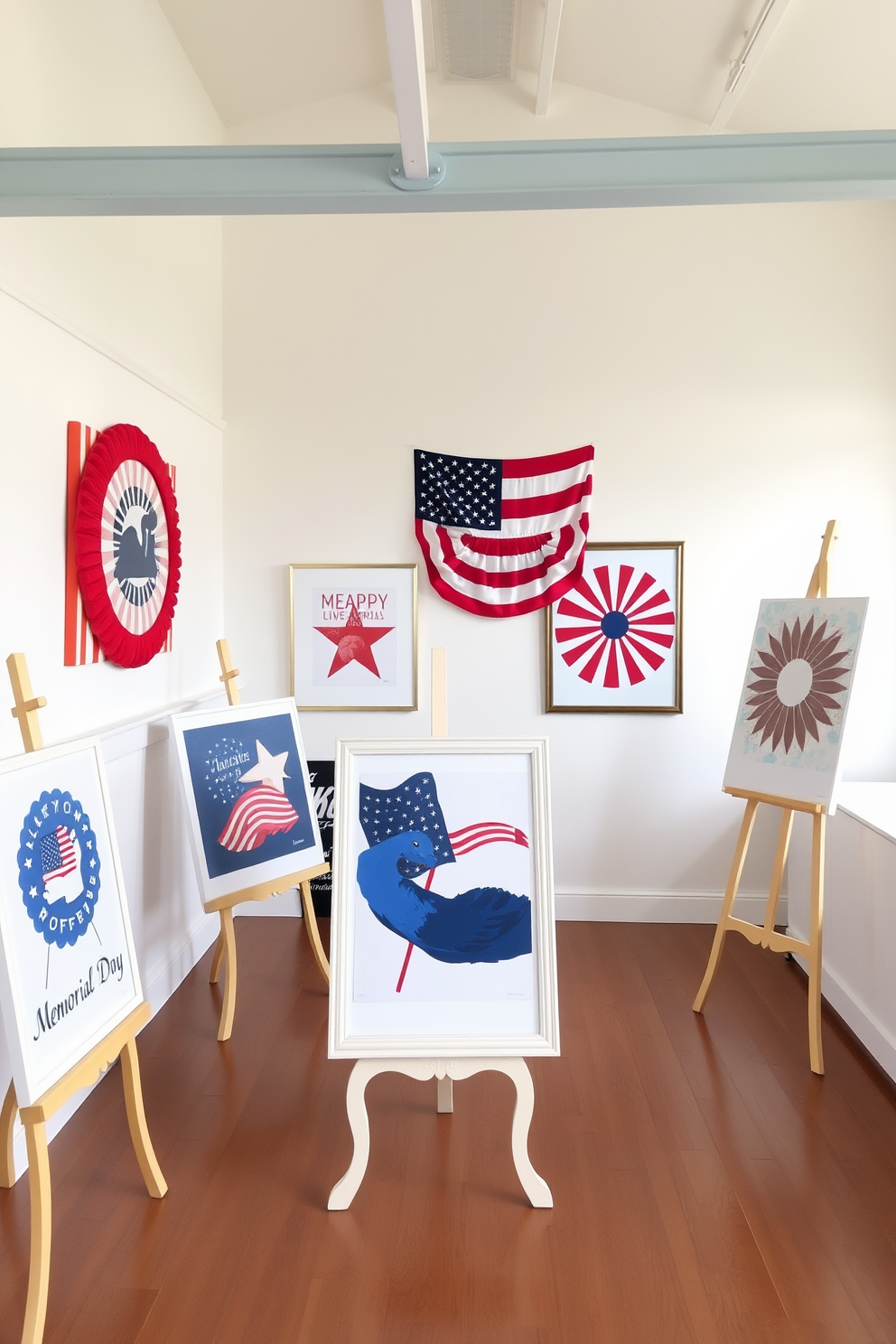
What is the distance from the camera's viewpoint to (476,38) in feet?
12.0

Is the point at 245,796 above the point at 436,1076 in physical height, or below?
above

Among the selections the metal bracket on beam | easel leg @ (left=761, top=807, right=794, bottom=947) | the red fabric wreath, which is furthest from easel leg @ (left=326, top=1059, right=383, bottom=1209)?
the metal bracket on beam

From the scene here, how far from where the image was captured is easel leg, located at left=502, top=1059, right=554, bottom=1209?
219 centimetres

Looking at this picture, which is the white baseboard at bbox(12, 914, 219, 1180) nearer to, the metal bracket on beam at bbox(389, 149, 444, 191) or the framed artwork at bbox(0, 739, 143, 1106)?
the framed artwork at bbox(0, 739, 143, 1106)

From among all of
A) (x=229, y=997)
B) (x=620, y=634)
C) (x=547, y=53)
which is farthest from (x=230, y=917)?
(x=547, y=53)

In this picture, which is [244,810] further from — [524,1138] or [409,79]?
[409,79]

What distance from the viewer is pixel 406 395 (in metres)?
4.10

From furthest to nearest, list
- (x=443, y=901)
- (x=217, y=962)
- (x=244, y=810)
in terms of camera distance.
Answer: (x=217, y=962), (x=244, y=810), (x=443, y=901)

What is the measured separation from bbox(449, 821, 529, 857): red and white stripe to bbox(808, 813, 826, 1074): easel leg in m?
1.13

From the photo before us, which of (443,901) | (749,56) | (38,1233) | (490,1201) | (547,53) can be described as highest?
(547,53)

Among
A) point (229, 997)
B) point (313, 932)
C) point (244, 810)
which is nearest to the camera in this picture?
point (229, 997)

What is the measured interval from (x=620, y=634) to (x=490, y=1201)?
8.03 feet

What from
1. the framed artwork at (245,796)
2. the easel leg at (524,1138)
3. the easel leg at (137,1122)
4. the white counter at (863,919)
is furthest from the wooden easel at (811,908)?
the easel leg at (137,1122)

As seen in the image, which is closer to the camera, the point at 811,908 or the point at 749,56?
the point at 811,908
